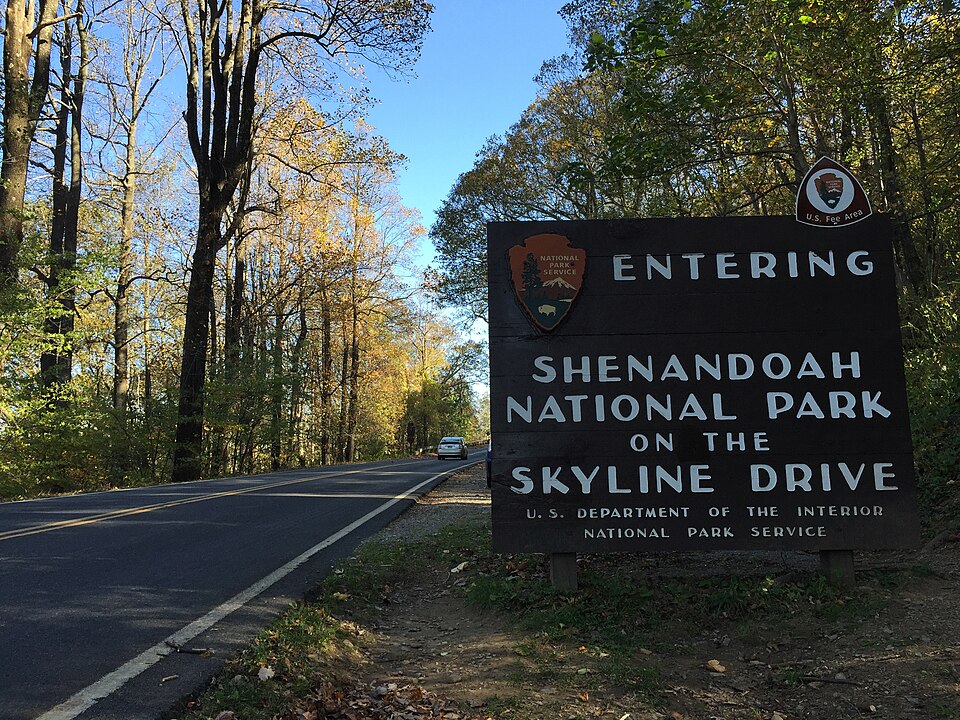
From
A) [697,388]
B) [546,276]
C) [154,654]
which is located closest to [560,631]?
[697,388]

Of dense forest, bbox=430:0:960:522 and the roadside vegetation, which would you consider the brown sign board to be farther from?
dense forest, bbox=430:0:960:522

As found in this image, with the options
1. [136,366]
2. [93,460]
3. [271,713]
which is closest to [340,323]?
[136,366]

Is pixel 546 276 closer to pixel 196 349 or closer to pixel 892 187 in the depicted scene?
pixel 892 187

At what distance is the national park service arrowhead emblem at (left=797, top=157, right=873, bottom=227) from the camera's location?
19.2ft

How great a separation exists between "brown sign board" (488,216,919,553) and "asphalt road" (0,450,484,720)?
230 centimetres

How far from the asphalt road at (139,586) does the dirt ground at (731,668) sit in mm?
1086

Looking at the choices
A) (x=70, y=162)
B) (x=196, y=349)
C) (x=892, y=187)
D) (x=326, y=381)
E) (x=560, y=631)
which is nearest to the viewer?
(x=560, y=631)

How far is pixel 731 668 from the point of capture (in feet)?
14.7

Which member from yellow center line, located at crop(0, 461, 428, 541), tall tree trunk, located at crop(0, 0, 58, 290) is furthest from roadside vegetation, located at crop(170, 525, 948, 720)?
tall tree trunk, located at crop(0, 0, 58, 290)

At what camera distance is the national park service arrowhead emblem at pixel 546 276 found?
19.1 ft

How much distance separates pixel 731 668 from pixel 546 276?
10.6 ft

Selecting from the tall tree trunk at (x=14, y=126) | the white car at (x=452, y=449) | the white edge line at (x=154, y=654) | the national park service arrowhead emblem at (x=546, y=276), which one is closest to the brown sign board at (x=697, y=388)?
the national park service arrowhead emblem at (x=546, y=276)

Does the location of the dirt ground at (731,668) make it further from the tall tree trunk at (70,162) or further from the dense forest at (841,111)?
the tall tree trunk at (70,162)

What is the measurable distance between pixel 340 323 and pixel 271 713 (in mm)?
42041
